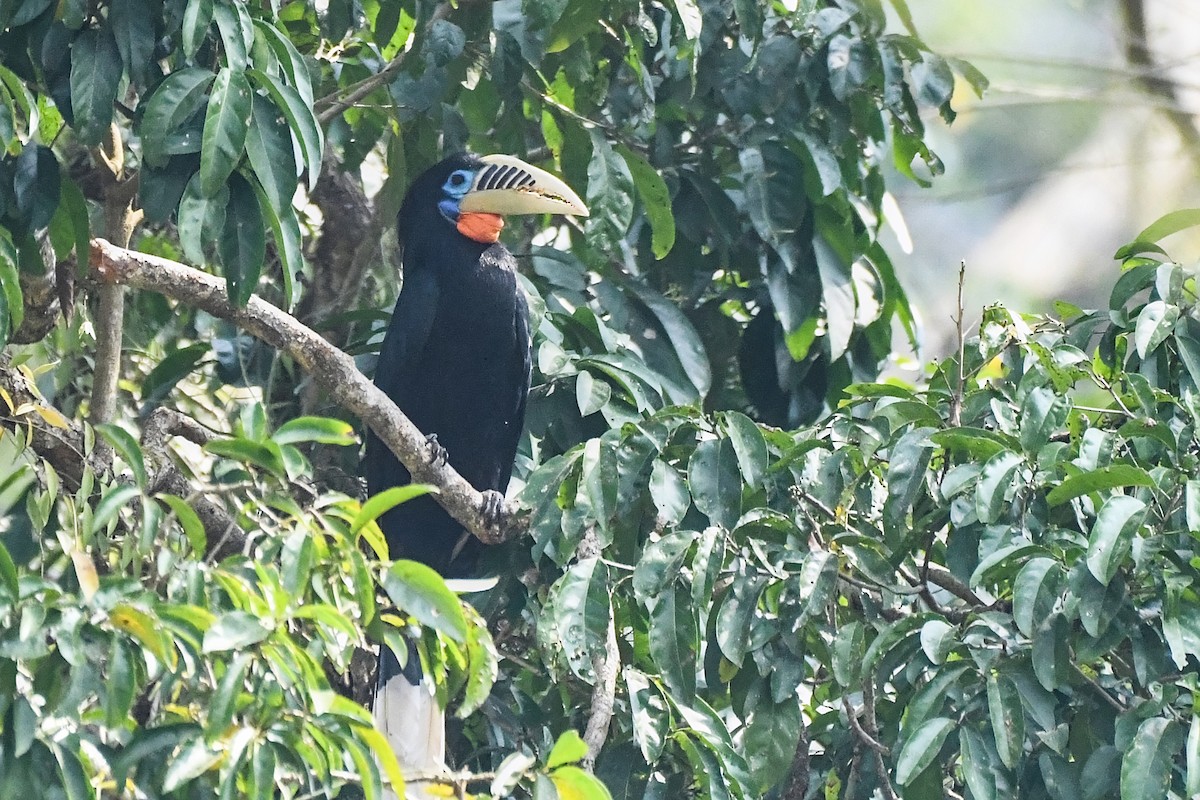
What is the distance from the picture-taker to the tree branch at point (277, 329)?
8.51 feet

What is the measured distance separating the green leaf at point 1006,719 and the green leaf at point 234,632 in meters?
1.08

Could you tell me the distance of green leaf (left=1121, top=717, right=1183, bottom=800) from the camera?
1.99 metres

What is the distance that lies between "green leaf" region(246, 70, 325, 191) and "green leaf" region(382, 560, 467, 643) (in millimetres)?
741

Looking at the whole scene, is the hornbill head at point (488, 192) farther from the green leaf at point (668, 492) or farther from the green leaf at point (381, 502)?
the green leaf at point (381, 502)

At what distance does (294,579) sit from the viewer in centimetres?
163

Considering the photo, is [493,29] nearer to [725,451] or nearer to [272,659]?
[725,451]

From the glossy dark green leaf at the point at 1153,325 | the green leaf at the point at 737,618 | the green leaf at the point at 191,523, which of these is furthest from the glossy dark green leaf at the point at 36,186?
the glossy dark green leaf at the point at 1153,325

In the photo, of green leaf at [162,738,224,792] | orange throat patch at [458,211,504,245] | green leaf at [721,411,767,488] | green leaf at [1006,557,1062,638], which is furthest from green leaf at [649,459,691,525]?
orange throat patch at [458,211,504,245]

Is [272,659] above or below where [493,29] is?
below

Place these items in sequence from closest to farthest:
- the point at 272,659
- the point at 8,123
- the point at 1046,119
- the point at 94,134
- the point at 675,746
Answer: the point at 272,659
the point at 8,123
the point at 94,134
the point at 675,746
the point at 1046,119

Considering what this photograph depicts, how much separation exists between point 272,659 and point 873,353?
8.17 ft

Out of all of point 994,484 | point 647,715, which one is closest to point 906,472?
point 994,484

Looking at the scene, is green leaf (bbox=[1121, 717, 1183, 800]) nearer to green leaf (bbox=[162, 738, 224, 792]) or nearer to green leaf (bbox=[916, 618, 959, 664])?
green leaf (bbox=[916, 618, 959, 664])

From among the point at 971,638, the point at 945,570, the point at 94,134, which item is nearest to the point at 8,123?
the point at 94,134
